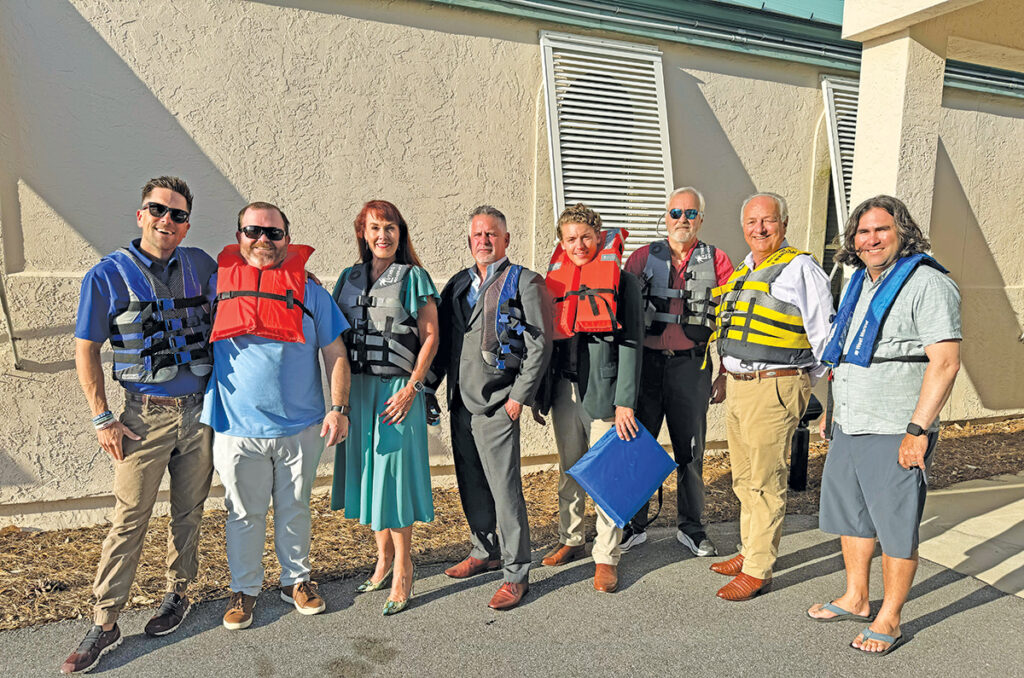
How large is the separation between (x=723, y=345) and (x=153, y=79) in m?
4.20

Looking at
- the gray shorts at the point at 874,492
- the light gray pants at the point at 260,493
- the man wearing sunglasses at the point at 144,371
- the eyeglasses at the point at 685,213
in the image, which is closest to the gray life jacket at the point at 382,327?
the light gray pants at the point at 260,493

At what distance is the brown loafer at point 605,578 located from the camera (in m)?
3.64

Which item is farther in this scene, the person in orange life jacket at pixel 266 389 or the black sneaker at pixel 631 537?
the black sneaker at pixel 631 537

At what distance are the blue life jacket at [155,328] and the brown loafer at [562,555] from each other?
2215mm

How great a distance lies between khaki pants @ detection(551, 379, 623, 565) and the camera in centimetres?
373

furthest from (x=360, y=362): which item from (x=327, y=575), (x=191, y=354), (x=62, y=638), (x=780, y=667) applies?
(x=780, y=667)

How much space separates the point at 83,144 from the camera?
4.48 m

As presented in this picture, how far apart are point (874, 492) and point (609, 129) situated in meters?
3.84

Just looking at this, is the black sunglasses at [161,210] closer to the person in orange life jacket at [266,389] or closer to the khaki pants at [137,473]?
the person in orange life jacket at [266,389]

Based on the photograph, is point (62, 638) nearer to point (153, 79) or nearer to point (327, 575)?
point (327, 575)

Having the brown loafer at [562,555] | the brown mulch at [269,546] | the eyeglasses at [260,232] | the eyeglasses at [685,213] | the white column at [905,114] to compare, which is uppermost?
the white column at [905,114]

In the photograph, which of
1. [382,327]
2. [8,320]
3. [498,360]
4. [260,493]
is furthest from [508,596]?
[8,320]

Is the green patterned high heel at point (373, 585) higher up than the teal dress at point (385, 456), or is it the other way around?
the teal dress at point (385, 456)

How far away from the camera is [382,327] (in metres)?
3.36
